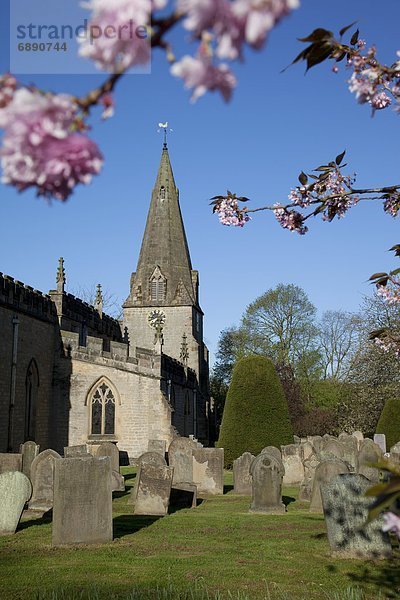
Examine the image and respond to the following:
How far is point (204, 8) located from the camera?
152cm

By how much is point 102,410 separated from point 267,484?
50.8 feet

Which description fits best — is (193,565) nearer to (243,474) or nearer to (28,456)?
(28,456)

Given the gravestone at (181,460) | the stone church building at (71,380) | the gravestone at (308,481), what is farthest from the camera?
the stone church building at (71,380)

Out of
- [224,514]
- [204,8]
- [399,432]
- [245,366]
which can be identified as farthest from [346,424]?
[204,8]

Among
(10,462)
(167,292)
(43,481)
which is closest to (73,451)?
(10,462)

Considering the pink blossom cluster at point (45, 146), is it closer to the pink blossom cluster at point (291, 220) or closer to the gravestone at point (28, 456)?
the pink blossom cluster at point (291, 220)

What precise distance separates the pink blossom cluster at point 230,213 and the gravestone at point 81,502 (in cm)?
457

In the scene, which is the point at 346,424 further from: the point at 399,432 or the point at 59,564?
the point at 59,564

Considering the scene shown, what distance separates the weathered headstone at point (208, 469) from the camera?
16.5 meters

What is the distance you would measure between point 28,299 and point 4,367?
3.46 metres

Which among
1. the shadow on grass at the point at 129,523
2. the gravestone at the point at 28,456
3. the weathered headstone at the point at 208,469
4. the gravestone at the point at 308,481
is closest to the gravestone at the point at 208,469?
the weathered headstone at the point at 208,469

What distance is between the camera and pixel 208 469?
656 inches

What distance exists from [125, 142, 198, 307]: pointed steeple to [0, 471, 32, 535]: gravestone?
118ft

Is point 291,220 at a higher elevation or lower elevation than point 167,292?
lower
